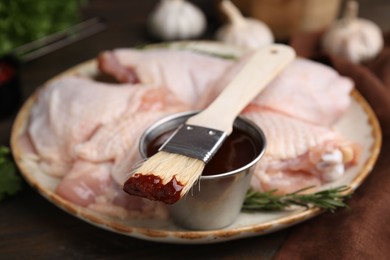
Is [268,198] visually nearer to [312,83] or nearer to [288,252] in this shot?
[288,252]

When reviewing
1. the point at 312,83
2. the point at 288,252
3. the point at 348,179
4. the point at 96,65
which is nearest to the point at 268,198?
the point at 288,252

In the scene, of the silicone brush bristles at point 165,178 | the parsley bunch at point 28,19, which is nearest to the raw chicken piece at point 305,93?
the silicone brush bristles at point 165,178

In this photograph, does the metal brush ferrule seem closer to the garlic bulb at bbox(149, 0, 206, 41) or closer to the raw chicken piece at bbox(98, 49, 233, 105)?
the raw chicken piece at bbox(98, 49, 233, 105)

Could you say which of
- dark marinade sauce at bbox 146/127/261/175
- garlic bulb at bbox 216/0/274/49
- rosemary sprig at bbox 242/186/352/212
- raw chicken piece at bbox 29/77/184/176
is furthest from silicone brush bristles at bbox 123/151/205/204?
garlic bulb at bbox 216/0/274/49

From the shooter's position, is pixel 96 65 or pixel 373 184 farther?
pixel 96 65

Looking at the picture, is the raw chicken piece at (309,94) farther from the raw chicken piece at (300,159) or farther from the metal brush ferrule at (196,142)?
the metal brush ferrule at (196,142)
